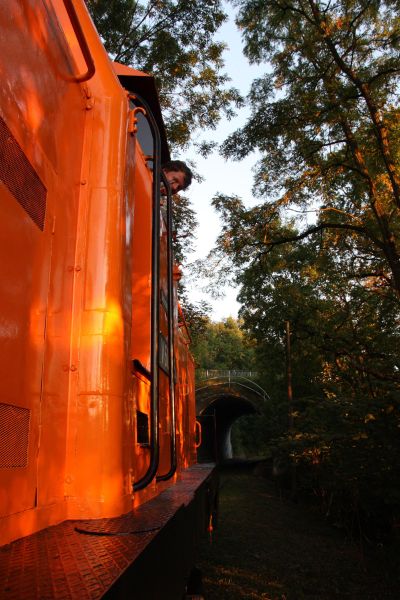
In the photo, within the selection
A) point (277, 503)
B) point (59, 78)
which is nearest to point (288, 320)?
point (277, 503)

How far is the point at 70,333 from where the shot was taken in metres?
1.97

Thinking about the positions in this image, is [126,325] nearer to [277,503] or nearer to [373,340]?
[373,340]

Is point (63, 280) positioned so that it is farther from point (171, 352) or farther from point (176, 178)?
point (176, 178)

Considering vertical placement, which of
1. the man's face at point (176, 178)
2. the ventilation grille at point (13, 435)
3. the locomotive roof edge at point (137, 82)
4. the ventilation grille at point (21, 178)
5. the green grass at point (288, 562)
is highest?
the locomotive roof edge at point (137, 82)

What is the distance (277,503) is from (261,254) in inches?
339

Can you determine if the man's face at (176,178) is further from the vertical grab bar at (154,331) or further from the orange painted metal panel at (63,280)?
the orange painted metal panel at (63,280)

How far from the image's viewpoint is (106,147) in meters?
2.25

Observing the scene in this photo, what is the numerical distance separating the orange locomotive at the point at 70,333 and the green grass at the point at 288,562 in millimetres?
5150

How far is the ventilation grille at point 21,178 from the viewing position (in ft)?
5.06

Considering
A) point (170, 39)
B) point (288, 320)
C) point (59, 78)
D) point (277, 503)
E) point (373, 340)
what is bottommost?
point (277, 503)

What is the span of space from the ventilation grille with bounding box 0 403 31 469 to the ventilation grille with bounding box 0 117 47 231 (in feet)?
2.22

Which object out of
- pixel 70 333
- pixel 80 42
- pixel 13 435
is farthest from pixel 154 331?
pixel 80 42

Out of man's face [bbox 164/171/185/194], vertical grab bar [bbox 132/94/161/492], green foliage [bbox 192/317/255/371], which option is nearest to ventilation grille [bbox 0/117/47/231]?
vertical grab bar [bbox 132/94/161/492]

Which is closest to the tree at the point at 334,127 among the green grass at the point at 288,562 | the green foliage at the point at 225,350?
the green grass at the point at 288,562
